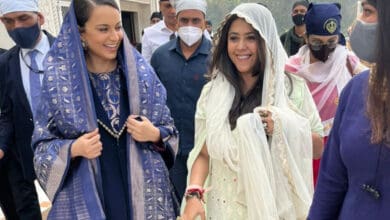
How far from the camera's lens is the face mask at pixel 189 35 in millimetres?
2883

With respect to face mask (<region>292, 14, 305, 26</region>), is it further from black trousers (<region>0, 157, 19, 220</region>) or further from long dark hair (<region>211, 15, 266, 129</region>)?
black trousers (<region>0, 157, 19, 220</region>)

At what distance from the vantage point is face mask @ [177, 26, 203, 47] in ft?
9.46

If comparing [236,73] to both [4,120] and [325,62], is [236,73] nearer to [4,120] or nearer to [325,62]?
[325,62]

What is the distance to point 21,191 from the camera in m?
2.43

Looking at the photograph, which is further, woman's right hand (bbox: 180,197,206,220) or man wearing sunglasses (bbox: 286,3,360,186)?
man wearing sunglasses (bbox: 286,3,360,186)

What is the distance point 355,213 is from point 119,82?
1062 millimetres

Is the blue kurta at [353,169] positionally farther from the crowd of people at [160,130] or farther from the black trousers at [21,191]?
the black trousers at [21,191]

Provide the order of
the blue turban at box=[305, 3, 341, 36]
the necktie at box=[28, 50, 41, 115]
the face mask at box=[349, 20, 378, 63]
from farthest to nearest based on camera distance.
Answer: the blue turban at box=[305, 3, 341, 36] → the necktie at box=[28, 50, 41, 115] → the face mask at box=[349, 20, 378, 63]

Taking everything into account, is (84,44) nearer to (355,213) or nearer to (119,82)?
(119,82)

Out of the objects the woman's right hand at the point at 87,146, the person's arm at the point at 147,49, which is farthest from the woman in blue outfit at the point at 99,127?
the person's arm at the point at 147,49

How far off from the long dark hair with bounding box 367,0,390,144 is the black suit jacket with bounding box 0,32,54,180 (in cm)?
191

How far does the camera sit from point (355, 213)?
1013mm

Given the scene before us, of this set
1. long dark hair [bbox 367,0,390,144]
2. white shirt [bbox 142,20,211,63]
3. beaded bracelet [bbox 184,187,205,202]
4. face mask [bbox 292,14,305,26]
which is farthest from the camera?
face mask [bbox 292,14,305,26]

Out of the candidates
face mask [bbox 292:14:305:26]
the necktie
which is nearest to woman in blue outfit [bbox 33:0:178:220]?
the necktie
